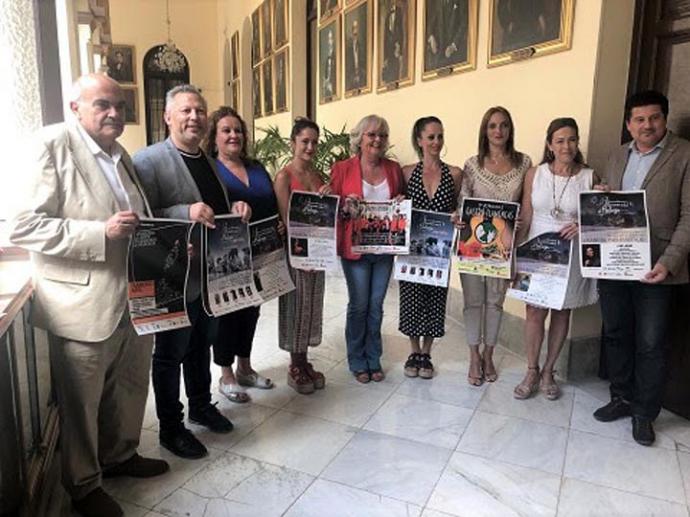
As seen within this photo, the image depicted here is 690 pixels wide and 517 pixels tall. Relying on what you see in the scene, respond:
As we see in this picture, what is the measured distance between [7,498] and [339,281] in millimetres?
4761

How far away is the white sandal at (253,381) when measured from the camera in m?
3.52

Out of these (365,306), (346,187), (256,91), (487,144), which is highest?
(256,91)

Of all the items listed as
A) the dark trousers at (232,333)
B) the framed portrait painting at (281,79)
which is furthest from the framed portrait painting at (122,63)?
the dark trousers at (232,333)

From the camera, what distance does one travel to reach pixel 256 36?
11258 millimetres

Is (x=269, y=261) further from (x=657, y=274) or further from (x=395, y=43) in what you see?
(x=395, y=43)

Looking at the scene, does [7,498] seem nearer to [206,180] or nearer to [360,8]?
[206,180]

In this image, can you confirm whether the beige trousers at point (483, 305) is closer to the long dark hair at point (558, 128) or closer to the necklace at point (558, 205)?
the necklace at point (558, 205)

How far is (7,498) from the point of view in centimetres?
183

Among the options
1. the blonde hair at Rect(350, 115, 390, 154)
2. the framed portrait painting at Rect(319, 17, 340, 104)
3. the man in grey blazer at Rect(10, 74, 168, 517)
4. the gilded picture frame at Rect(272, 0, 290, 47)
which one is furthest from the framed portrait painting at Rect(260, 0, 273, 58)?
the man in grey blazer at Rect(10, 74, 168, 517)

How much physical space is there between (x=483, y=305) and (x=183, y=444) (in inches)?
76.3

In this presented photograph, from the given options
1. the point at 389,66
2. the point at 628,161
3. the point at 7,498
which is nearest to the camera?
the point at 7,498

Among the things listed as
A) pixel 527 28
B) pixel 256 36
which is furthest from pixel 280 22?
pixel 527 28

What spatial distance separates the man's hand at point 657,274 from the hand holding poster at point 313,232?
5.25 ft

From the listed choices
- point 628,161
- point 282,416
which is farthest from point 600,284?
point 282,416
